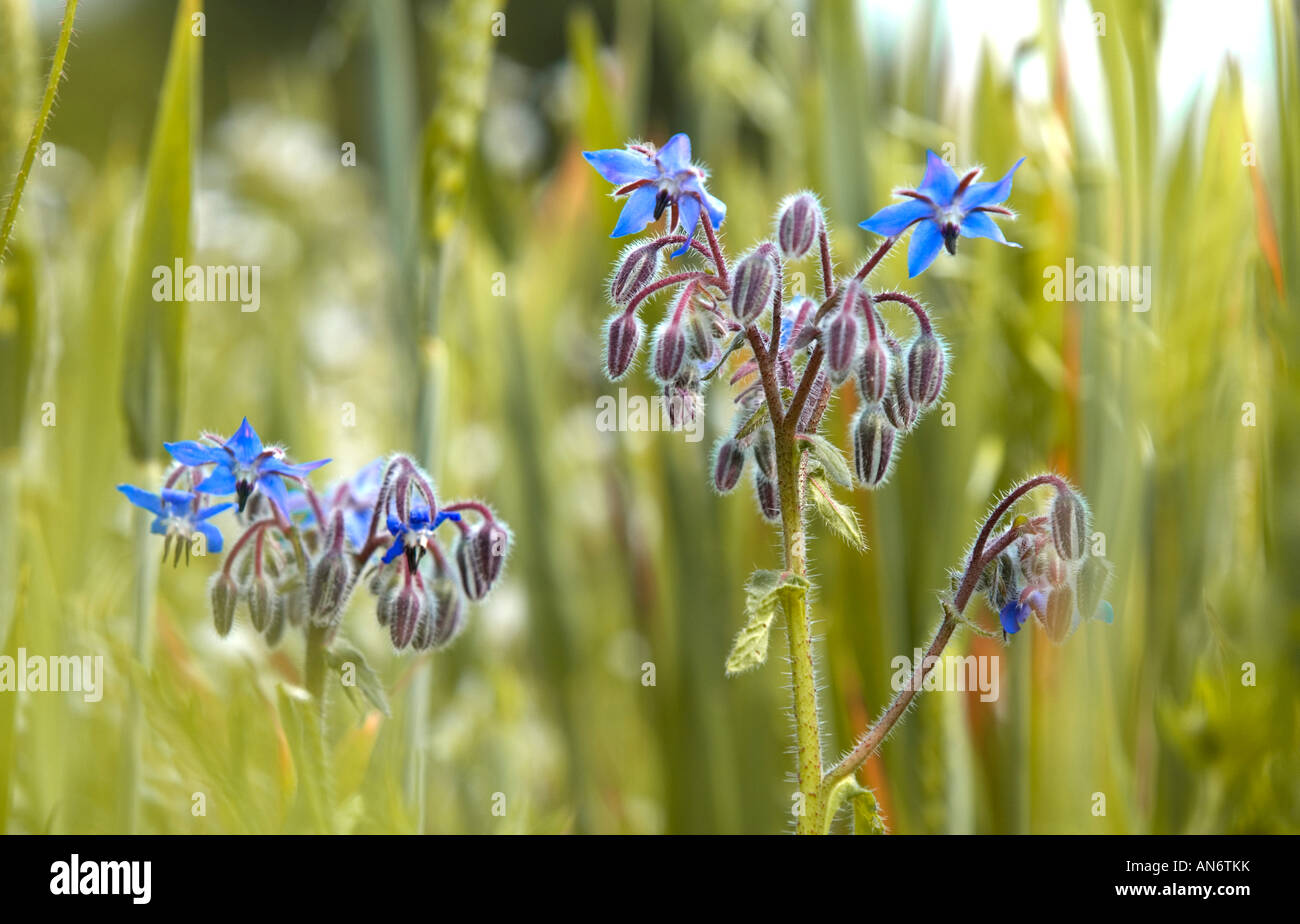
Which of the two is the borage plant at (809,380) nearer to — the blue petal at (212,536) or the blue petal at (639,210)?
the blue petal at (639,210)

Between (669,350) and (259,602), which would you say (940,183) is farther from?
(259,602)

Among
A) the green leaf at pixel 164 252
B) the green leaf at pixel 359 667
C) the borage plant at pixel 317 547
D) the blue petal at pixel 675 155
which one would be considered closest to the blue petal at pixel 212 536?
the borage plant at pixel 317 547

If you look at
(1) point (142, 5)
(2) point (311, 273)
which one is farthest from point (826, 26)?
(1) point (142, 5)

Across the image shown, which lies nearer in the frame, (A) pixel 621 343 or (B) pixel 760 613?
(B) pixel 760 613

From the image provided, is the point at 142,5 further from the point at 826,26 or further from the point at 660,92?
the point at 826,26

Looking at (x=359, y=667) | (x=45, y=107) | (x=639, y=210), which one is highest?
(x=45, y=107)

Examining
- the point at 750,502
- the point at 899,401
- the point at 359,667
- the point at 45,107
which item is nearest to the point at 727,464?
the point at 899,401

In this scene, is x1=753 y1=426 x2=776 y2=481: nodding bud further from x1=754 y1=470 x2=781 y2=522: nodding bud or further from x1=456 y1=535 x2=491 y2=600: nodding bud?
x1=456 y1=535 x2=491 y2=600: nodding bud
